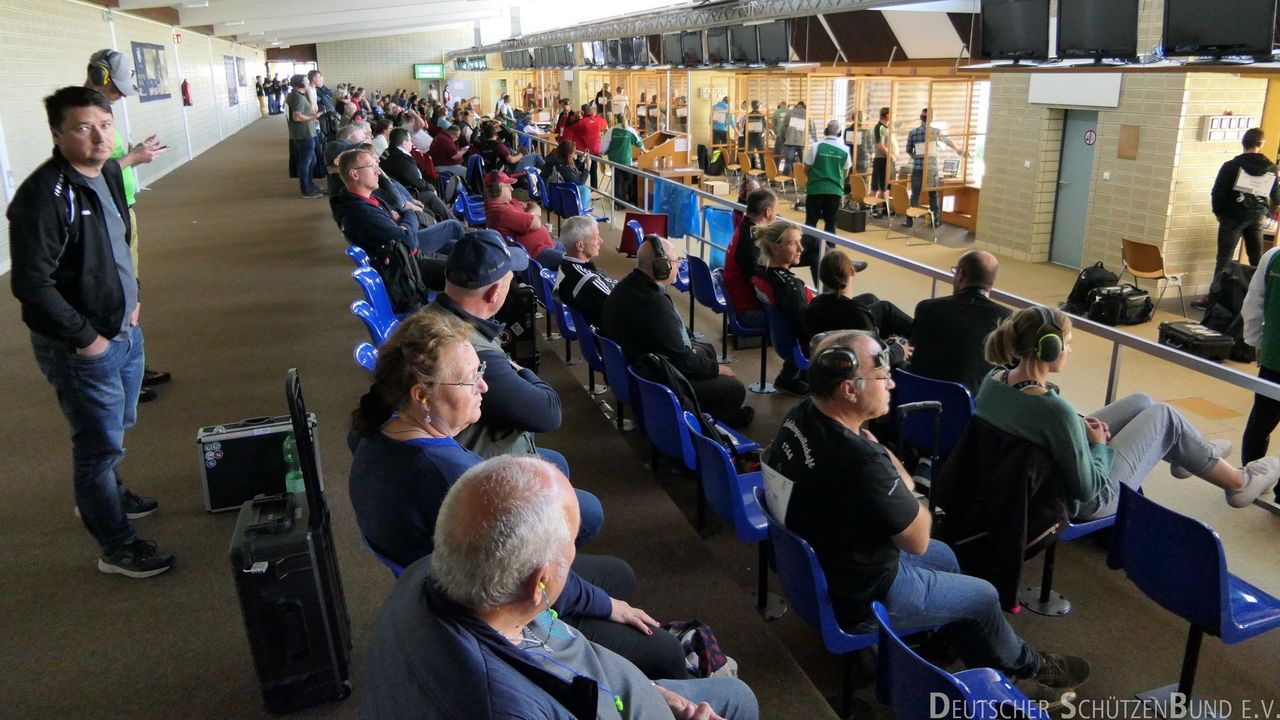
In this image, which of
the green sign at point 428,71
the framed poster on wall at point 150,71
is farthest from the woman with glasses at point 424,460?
the green sign at point 428,71

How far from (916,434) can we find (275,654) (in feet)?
8.71

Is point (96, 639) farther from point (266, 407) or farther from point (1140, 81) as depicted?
point (1140, 81)

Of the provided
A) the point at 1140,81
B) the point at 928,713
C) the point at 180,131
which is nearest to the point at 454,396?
the point at 928,713

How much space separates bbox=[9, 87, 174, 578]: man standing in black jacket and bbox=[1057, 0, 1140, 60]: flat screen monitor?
5.93m

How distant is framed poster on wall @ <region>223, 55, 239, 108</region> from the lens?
25.8 meters

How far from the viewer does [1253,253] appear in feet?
25.8

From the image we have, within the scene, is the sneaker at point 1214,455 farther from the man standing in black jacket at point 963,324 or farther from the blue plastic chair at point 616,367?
the blue plastic chair at point 616,367

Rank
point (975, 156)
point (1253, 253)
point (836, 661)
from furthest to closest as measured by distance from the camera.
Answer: point (975, 156), point (1253, 253), point (836, 661)

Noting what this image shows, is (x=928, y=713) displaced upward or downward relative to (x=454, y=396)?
downward

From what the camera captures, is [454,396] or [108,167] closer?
[454,396]

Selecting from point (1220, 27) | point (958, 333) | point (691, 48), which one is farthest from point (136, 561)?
point (691, 48)

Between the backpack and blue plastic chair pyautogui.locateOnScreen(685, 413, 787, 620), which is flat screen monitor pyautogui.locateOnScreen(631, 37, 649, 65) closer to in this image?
the backpack

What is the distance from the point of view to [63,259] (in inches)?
110

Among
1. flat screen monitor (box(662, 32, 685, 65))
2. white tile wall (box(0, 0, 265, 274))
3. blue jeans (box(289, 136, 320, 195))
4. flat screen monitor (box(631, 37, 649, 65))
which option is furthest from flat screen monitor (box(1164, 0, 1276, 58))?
blue jeans (box(289, 136, 320, 195))
